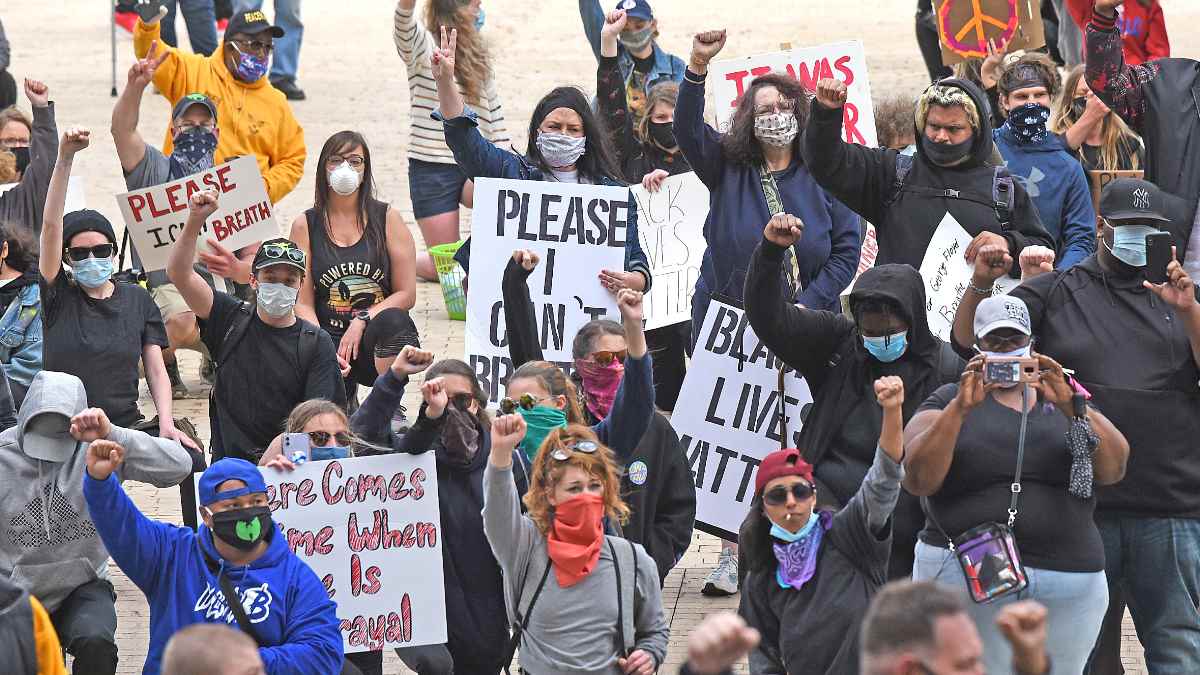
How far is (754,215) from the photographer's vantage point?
338 inches

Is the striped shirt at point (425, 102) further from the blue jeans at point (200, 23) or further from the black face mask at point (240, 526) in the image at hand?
the blue jeans at point (200, 23)

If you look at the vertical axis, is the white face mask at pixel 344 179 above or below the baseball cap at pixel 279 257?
above

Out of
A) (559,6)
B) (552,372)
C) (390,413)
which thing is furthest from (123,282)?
(559,6)

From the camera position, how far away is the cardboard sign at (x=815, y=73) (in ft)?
32.6

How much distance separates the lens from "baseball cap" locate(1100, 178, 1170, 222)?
6809 millimetres

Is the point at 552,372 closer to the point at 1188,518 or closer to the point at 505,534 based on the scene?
the point at 505,534

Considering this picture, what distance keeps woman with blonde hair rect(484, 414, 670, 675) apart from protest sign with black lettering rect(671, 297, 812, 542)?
1.64 m

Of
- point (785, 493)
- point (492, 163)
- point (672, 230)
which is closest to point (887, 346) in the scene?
point (785, 493)

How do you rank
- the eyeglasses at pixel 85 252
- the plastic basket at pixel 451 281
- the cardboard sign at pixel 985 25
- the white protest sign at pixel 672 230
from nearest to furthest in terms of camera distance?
the eyeglasses at pixel 85 252 → the white protest sign at pixel 672 230 → the cardboard sign at pixel 985 25 → the plastic basket at pixel 451 281

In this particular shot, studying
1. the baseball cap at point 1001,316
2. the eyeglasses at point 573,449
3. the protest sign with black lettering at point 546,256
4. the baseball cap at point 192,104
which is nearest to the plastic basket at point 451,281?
the baseball cap at point 192,104

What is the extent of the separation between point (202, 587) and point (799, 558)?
6.18 feet

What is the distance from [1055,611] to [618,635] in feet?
4.52

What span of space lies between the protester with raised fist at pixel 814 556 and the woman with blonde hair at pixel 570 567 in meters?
0.35

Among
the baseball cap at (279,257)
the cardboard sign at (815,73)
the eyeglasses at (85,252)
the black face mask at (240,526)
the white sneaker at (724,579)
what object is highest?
the cardboard sign at (815,73)
